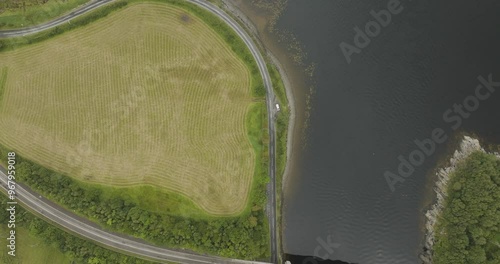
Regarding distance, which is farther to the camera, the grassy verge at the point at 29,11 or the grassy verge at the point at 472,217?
the grassy verge at the point at 29,11

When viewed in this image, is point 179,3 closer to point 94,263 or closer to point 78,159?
point 78,159

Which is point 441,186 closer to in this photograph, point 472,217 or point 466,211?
point 466,211

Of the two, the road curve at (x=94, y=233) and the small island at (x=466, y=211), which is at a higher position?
the small island at (x=466, y=211)

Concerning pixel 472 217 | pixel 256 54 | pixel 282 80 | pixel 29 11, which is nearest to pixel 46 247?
pixel 29 11

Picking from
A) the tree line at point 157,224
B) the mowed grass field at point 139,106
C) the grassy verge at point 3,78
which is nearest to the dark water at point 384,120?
the tree line at point 157,224

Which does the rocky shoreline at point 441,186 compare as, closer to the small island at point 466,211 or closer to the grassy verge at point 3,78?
the small island at point 466,211

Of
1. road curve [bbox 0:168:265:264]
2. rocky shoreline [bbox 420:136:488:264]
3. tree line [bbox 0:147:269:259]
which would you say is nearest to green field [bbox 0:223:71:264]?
road curve [bbox 0:168:265:264]

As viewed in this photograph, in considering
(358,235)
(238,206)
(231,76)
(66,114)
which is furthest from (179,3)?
(358,235)
